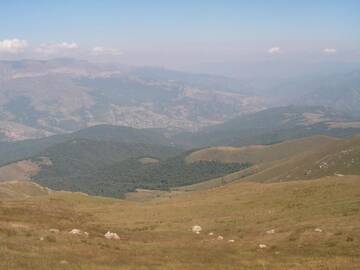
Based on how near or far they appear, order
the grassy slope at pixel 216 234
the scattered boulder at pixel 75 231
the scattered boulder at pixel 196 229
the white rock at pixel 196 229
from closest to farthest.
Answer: the grassy slope at pixel 216 234 < the scattered boulder at pixel 75 231 < the scattered boulder at pixel 196 229 < the white rock at pixel 196 229

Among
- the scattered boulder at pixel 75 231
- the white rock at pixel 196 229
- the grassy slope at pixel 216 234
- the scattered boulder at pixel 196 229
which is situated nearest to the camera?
A: the grassy slope at pixel 216 234

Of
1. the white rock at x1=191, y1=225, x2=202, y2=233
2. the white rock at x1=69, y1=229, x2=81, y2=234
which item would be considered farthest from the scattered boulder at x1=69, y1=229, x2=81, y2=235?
the white rock at x1=191, y1=225, x2=202, y2=233

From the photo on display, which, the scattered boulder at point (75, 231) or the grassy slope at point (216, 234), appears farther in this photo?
the scattered boulder at point (75, 231)

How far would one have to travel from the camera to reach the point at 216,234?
180 ft

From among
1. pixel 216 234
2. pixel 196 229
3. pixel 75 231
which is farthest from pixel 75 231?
pixel 196 229

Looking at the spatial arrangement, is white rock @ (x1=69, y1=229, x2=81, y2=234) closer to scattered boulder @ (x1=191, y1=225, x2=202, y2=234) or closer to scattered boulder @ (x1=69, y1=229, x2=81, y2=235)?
scattered boulder @ (x1=69, y1=229, x2=81, y2=235)

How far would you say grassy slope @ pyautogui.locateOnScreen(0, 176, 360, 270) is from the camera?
112 ft

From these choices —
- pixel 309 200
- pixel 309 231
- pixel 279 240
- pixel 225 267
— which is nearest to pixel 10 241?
pixel 225 267

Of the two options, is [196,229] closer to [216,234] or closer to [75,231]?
[216,234]

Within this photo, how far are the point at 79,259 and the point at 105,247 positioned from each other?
6.99 meters

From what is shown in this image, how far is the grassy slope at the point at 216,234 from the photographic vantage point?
1348 inches

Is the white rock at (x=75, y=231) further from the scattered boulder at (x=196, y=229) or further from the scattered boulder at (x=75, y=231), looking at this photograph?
the scattered boulder at (x=196, y=229)

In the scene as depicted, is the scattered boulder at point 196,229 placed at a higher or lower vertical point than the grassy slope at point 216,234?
lower

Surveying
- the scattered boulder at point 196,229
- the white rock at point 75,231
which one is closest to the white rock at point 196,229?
the scattered boulder at point 196,229
